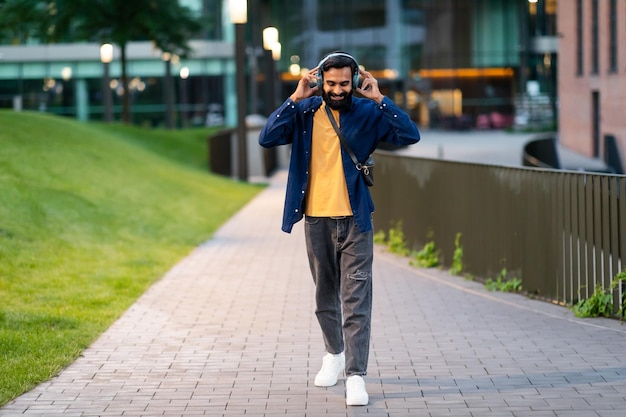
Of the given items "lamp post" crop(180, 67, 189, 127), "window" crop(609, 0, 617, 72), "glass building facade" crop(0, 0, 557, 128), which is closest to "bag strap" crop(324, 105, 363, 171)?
"window" crop(609, 0, 617, 72)

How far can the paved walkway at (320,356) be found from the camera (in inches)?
250

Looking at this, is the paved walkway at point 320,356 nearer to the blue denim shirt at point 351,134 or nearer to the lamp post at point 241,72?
the blue denim shirt at point 351,134

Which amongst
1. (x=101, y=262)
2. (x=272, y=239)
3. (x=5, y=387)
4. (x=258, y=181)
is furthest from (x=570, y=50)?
(x=5, y=387)

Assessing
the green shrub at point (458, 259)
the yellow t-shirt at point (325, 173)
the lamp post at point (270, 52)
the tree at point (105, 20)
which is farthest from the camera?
the tree at point (105, 20)

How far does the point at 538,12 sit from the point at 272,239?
4705 cm

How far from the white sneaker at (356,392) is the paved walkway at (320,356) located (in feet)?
0.23

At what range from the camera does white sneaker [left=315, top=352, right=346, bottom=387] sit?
6777mm

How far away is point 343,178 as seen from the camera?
6.44m

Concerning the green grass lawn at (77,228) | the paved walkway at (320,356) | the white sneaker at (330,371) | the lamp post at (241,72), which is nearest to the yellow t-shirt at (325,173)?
the white sneaker at (330,371)

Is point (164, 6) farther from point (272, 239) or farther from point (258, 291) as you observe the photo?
point (258, 291)

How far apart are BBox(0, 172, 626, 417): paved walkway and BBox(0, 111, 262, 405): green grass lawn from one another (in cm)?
28

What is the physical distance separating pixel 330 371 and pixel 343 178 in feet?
3.71

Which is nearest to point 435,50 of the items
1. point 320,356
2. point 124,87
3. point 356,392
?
point 124,87

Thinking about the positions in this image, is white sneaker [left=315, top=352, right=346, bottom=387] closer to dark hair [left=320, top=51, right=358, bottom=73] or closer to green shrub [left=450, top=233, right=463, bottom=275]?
dark hair [left=320, top=51, right=358, bottom=73]
